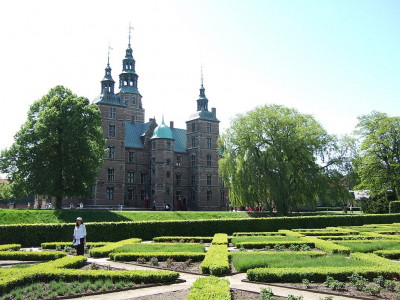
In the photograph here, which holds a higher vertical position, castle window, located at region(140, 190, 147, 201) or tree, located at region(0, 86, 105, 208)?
tree, located at region(0, 86, 105, 208)

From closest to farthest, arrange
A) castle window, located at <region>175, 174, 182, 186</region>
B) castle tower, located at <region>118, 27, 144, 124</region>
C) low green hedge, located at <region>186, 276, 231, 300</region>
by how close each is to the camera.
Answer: low green hedge, located at <region>186, 276, 231, 300</region> < castle window, located at <region>175, 174, 182, 186</region> < castle tower, located at <region>118, 27, 144, 124</region>

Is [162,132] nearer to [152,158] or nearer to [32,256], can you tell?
[152,158]

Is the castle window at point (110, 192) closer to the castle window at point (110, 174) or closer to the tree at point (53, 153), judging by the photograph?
the castle window at point (110, 174)

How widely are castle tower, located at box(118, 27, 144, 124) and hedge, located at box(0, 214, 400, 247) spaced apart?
43.1m

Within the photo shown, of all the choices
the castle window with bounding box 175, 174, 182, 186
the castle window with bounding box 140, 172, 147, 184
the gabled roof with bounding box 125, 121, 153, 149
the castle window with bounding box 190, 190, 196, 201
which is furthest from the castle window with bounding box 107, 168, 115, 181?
the castle window with bounding box 190, 190, 196, 201

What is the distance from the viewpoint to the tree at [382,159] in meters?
42.9

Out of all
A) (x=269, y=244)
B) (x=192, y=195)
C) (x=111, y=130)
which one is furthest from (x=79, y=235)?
(x=192, y=195)

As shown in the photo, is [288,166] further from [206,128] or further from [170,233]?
[206,128]

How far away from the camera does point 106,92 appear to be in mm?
53281

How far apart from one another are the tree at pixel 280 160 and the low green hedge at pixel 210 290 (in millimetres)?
25022

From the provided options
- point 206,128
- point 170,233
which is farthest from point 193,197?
point 170,233

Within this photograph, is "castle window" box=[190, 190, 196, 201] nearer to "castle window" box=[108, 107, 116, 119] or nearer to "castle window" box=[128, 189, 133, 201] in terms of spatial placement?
"castle window" box=[128, 189, 133, 201]

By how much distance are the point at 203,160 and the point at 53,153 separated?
94.6 ft

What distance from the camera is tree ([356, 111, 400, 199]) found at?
42906 millimetres
